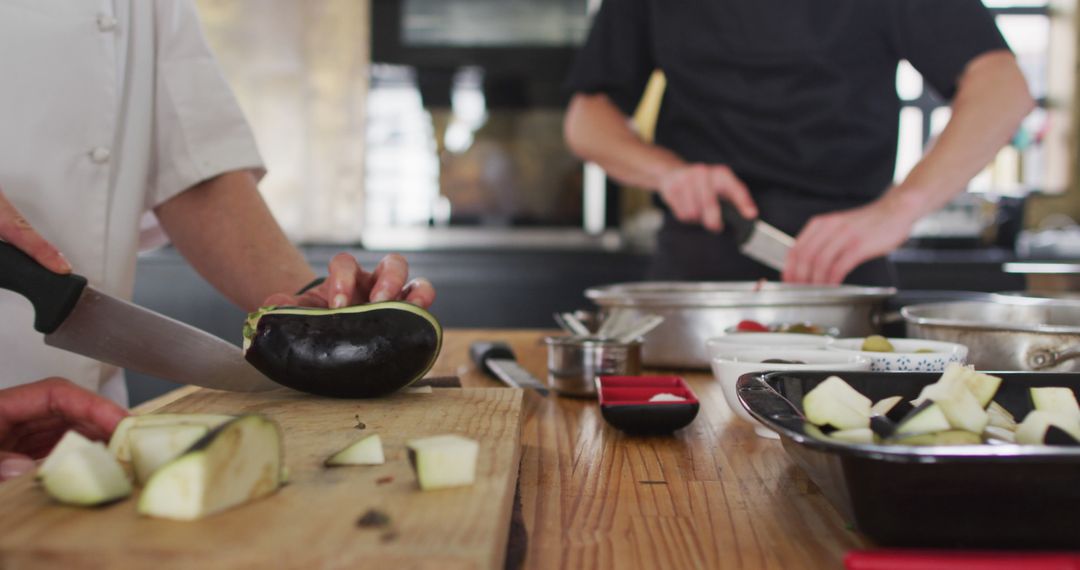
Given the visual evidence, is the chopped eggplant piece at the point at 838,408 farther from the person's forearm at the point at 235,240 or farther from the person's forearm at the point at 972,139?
the person's forearm at the point at 972,139

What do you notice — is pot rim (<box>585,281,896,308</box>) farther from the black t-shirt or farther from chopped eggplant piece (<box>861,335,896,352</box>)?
the black t-shirt

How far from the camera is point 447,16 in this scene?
3969 millimetres

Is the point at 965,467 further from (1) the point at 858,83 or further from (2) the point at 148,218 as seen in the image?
(1) the point at 858,83

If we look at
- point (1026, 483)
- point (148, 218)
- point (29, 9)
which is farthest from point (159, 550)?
point (148, 218)

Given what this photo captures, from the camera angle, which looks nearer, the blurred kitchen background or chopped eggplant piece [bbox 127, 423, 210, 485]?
chopped eggplant piece [bbox 127, 423, 210, 485]

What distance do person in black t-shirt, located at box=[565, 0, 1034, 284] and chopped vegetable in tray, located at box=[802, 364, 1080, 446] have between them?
1.05 meters

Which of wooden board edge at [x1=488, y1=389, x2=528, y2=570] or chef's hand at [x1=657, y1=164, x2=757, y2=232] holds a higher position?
chef's hand at [x1=657, y1=164, x2=757, y2=232]

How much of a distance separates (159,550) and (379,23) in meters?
3.82

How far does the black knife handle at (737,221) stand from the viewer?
63.0 inches

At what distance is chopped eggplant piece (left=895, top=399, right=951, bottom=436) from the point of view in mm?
557

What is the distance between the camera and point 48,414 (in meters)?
0.83

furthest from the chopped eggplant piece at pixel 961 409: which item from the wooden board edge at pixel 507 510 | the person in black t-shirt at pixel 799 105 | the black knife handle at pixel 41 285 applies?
the person in black t-shirt at pixel 799 105

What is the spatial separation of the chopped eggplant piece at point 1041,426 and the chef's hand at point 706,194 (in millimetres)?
1031

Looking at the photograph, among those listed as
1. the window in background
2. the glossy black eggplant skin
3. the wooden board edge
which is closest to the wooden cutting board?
the wooden board edge
